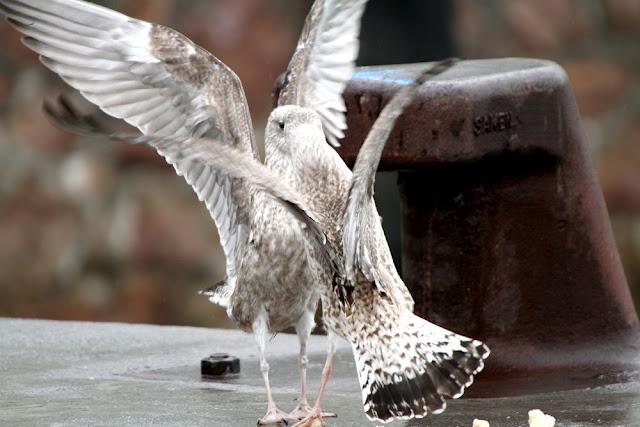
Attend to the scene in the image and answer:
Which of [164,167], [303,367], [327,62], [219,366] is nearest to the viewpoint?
[303,367]

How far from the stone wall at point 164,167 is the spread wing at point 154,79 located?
1.29 m

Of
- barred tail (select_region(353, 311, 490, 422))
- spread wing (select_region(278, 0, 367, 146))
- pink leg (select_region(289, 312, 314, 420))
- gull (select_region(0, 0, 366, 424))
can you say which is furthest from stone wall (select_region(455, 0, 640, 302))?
barred tail (select_region(353, 311, 490, 422))

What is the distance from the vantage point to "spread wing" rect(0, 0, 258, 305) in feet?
23.5

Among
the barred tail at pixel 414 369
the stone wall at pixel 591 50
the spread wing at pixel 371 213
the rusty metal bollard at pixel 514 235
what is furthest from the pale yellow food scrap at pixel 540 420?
the stone wall at pixel 591 50

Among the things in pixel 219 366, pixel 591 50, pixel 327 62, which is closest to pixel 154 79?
Result: pixel 327 62

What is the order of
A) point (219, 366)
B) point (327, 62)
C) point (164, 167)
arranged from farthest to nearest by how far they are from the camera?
point (164, 167) < point (327, 62) < point (219, 366)

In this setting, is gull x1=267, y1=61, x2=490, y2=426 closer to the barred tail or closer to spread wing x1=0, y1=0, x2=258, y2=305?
the barred tail

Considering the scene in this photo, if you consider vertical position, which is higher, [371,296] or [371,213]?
[371,213]

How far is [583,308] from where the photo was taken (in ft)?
23.5

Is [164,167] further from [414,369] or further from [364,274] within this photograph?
[414,369]

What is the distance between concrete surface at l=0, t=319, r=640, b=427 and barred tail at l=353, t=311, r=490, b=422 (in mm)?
220

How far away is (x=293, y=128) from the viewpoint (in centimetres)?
667

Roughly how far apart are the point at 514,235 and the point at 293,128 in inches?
32.7

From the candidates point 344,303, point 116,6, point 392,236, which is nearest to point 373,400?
point 344,303
